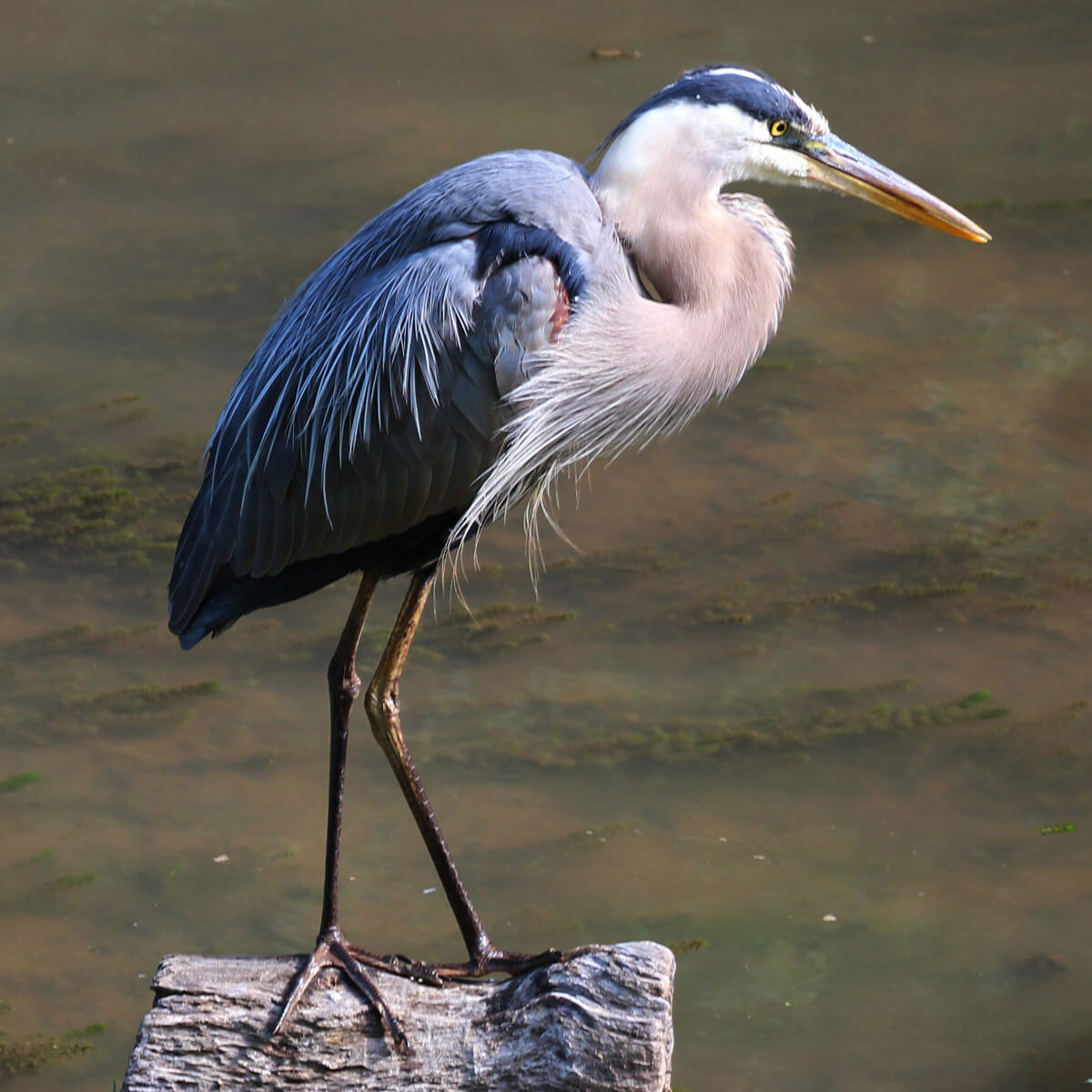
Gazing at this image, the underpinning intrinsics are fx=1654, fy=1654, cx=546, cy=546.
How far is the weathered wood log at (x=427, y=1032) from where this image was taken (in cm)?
254

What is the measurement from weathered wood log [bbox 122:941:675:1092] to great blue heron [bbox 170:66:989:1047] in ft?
0.20

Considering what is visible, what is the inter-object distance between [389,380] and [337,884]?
36.8 inches

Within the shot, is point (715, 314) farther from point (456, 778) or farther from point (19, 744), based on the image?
point (19, 744)

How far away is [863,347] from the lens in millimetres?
6250

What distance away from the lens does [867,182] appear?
2908 mm

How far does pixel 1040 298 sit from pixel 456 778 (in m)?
3.37

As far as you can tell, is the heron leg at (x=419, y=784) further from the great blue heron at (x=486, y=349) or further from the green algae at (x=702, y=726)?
the green algae at (x=702, y=726)

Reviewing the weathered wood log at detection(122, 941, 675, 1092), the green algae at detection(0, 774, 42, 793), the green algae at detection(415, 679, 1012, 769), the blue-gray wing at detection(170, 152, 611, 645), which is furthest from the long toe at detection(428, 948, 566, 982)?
the green algae at detection(0, 774, 42, 793)

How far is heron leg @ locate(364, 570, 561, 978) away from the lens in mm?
3080

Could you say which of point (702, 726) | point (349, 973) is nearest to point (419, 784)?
point (349, 973)

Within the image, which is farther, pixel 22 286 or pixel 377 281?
pixel 22 286

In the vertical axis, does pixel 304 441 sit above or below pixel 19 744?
above

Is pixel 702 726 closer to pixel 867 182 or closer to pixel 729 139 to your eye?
pixel 867 182

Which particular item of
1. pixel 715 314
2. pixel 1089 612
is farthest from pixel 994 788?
pixel 715 314
